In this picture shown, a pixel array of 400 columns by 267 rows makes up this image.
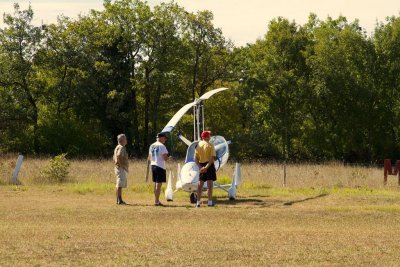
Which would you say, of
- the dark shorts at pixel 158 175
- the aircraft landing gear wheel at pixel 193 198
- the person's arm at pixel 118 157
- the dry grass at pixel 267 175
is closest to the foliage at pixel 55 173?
the dry grass at pixel 267 175

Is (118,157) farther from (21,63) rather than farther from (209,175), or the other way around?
(21,63)

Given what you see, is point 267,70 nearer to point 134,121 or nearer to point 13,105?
point 134,121

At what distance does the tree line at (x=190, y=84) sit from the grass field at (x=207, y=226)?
2419 centimetres

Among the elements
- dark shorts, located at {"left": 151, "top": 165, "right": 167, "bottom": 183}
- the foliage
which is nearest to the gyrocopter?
dark shorts, located at {"left": 151, "top": 165, "right": 167, "bottom": 183}

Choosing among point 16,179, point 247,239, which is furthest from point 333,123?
point 247,239

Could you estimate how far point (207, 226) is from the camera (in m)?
13.8

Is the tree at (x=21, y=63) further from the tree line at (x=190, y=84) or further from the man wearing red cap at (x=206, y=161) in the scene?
the man wearing red cap at (x=206, y=161)

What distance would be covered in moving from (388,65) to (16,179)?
95.7ft

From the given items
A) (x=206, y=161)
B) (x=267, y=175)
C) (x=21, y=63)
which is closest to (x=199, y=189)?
(x=206, y=161)

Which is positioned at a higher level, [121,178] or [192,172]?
[192,172]

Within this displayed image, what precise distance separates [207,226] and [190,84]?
37.5 metres

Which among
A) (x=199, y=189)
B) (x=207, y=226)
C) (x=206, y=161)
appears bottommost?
(x=207, y=226)

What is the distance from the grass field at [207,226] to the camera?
1033 cm

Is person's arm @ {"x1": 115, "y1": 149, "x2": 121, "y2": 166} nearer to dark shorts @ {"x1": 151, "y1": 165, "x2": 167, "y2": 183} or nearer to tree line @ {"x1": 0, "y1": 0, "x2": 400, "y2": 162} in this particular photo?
dark shorts @ {"x1": 151, "y1": 165, "x2": 167, "y2": 183}
